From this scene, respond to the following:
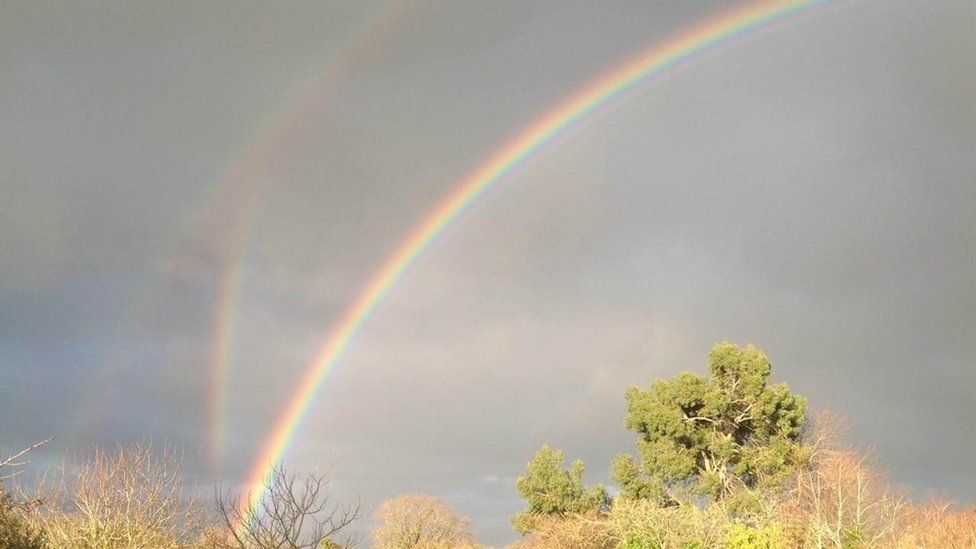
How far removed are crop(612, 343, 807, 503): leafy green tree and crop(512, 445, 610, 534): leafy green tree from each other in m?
4.32

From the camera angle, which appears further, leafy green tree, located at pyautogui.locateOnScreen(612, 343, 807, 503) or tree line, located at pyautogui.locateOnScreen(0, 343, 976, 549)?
leafy green tree, located at pyautogui.locateOnScreen(612, 343, 807, 503)

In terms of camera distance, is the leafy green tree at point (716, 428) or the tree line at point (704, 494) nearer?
the tree line at point (704, 494)

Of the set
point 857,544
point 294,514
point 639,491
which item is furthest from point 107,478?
point 639,491

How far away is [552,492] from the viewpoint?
177ft

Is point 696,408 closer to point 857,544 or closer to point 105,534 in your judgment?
point 857,544

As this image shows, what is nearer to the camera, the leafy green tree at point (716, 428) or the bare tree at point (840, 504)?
the bare tree at point (840, 504)

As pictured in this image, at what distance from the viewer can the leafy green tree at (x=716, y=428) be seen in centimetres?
4800

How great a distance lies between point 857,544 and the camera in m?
31.9

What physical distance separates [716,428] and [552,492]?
38.5ft

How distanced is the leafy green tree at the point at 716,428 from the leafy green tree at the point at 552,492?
4.32 m

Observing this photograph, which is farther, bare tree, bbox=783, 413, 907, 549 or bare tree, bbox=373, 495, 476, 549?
bare tree, bbox=373, 495, 476, 549

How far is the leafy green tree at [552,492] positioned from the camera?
53219 millimetres

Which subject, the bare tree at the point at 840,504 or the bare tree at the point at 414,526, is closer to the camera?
the bare tree at the point at 840,504

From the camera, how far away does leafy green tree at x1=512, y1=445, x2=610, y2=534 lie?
53219mm
